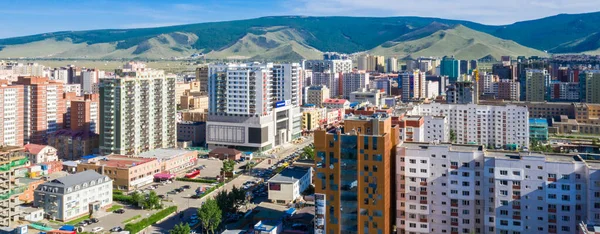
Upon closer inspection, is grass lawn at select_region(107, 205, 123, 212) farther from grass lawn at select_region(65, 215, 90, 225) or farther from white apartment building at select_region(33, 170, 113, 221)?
grass lawn at select_region(65, 215, 90, 225)

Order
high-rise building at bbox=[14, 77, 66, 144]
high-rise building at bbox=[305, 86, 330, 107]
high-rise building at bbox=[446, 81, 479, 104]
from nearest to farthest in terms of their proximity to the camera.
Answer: high-rise building at bbox=[14, 77, 66, 144] < high-rise building at bbox=[446, 81, 479, 104] < high-rise building at bbox=[305, 86, 330, 107]

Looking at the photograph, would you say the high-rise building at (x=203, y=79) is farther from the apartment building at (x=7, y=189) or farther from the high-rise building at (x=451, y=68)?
the apartment building at (x=7, y=189)

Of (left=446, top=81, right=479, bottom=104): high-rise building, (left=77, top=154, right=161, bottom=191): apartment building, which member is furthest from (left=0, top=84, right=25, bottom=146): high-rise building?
(left=446, top=81, right=479, bottom=104): high-rise building

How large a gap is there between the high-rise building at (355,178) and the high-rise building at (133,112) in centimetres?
1359

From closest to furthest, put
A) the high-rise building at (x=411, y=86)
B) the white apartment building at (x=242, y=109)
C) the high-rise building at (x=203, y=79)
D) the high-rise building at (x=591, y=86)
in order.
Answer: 1. the white apartment building at (x=242, y=109)
2. the high-rise building at (x=591, y=86)
3. the high-rise building at (x=411, y=86)
4. the high-rise building at (x=203, y=79)

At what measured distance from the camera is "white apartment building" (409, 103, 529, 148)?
2625cm

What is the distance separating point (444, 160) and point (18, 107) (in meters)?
21.1

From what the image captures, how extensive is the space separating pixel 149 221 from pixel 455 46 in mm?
89449

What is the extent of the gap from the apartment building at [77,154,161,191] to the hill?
74.9m

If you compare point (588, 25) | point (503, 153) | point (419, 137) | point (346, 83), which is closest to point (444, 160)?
point (503, 153)

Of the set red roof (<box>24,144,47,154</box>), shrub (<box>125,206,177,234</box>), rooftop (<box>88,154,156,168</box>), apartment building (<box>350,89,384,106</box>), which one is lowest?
shrub (<box>125,206,177,234</box>)

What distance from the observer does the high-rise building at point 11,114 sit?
24.8 meters

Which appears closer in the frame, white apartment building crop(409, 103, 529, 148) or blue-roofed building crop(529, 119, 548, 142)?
white apartment building crop(409, 103, 529, 148)

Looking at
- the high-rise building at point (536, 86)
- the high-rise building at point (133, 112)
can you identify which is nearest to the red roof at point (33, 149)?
the high-rise building at point (133, 112)
